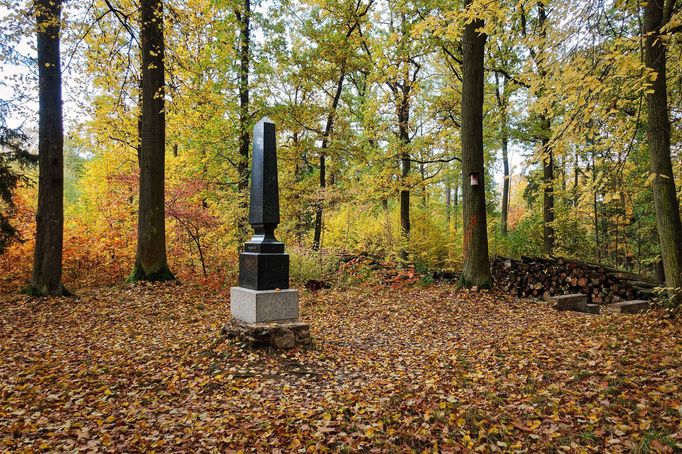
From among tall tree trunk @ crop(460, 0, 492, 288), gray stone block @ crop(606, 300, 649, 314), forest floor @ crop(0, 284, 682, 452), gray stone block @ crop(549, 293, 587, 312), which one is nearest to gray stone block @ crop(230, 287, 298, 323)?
forest floor @ crop(0, 284, 682, 452)

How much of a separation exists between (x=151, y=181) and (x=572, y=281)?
10.4 metres

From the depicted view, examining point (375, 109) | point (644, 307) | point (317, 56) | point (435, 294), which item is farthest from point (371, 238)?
point (644, 307)

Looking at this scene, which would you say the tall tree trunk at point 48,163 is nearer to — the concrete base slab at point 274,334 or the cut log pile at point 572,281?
the concrete base slab at point 274,334

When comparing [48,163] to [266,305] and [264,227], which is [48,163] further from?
[266,305]

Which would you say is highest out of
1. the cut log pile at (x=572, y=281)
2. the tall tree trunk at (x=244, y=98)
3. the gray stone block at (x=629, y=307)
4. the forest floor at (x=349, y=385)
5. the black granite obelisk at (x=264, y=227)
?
the tall tree trunk at (x=244, y=98)

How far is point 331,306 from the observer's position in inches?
352

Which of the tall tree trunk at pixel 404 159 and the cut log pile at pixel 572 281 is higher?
the tall tree trunk at pixel 404 159

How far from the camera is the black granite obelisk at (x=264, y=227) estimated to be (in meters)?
6.07

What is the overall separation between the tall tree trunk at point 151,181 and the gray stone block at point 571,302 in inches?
356

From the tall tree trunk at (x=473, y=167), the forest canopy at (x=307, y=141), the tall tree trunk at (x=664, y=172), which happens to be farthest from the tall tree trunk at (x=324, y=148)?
the tall tree trunk at (x=664, y=172)

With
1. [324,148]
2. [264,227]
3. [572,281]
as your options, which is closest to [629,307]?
[572,281]

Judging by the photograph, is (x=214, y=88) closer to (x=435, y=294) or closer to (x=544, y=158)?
(x=435, y=294)

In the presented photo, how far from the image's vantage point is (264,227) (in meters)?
6.32

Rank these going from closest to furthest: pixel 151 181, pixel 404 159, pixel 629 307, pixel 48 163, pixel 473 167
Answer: pixel 629 307 → pixel 48 163 → pixel 473 167 → pixel 151 181 → pixel 404 159
